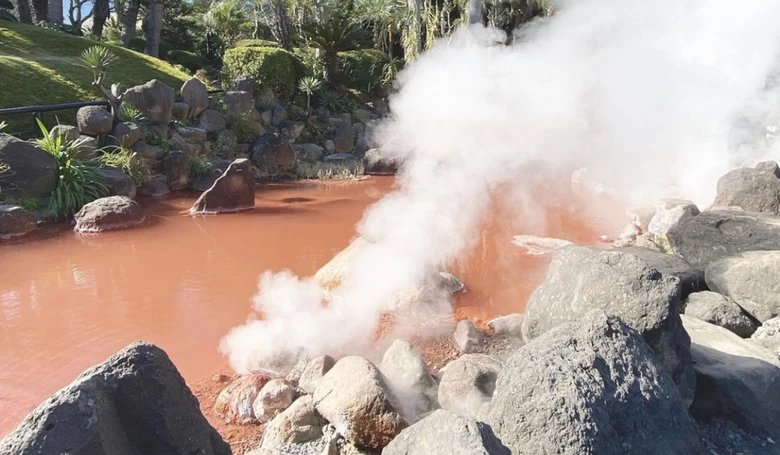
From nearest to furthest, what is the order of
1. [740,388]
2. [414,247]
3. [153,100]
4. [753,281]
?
[740,388] → [753,281] → [414,247] → [153,100]

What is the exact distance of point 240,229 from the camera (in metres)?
9.41

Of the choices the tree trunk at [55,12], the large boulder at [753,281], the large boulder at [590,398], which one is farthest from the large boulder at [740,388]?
the tree trunk at [55,12]

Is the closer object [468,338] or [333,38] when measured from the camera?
[468,338]

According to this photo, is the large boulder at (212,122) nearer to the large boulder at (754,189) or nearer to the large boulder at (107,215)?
the large boulder at (107,215)

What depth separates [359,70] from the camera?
63.4 ft

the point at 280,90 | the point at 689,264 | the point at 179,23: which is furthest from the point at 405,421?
the point at 179,23

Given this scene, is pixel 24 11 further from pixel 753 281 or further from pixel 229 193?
pixel 753 281

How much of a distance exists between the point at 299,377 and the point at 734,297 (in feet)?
13.4

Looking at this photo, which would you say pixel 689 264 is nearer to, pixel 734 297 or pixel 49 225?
pixel 734 297

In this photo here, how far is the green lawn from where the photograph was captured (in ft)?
40.7

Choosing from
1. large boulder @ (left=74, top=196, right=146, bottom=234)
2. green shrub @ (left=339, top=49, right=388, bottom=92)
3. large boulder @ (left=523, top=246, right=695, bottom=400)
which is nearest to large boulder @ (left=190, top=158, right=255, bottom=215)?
large boulder @ (left=74, top=196, right=146, bottom=234)

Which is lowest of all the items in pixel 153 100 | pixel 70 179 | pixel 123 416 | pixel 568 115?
pixel 123 416

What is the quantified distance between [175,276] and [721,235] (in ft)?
21.8

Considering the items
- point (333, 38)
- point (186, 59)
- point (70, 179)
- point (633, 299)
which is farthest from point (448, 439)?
point (186, 59)
